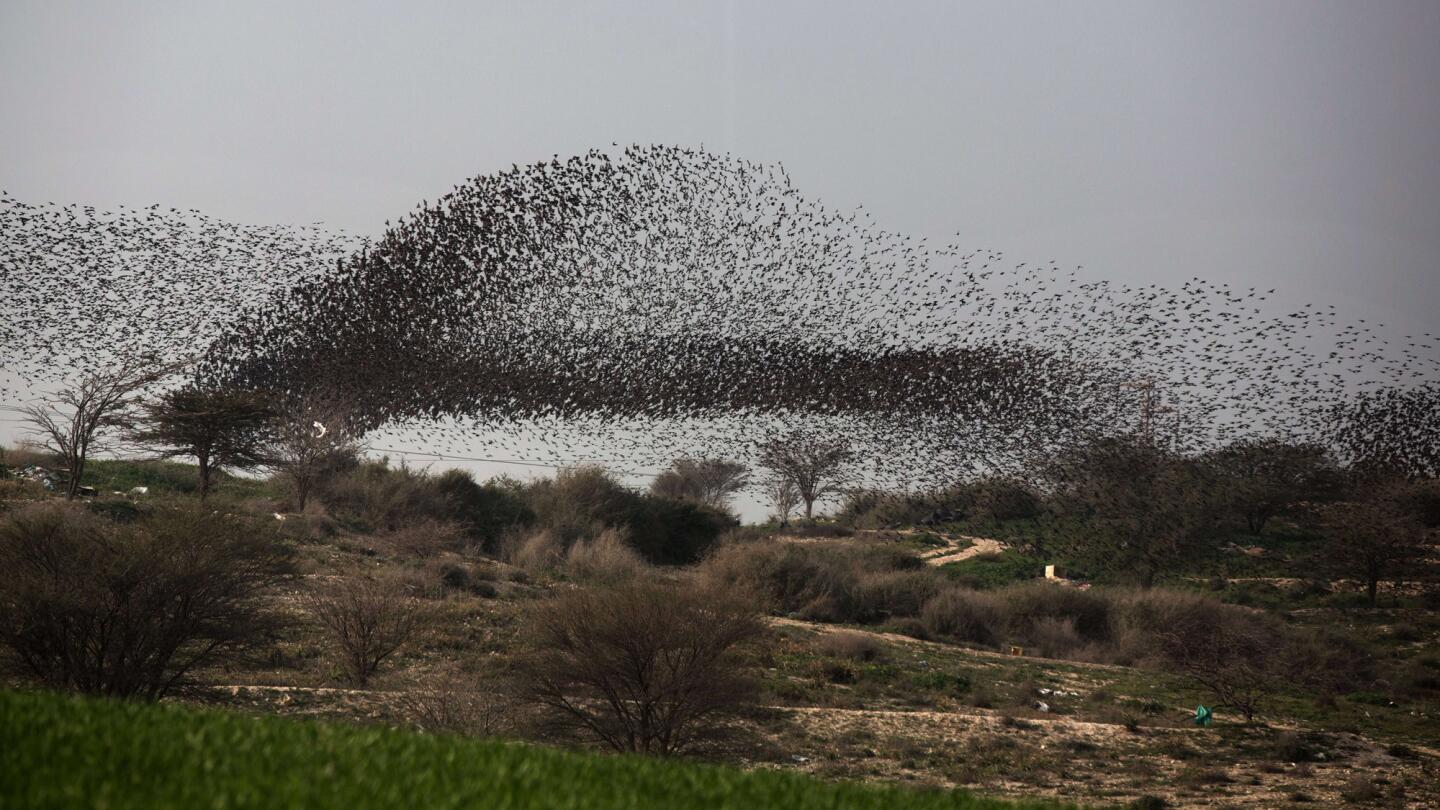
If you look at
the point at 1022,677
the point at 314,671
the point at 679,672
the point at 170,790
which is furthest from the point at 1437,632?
the point at 170,790

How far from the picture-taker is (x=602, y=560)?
→ 1412 inches

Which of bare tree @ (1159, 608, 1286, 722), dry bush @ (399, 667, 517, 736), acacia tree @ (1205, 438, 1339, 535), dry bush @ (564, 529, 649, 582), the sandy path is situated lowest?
dry bush @ (399, 667, 517, 736)

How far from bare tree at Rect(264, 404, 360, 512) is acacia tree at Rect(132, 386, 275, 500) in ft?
1.73

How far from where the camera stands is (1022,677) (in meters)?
26.0

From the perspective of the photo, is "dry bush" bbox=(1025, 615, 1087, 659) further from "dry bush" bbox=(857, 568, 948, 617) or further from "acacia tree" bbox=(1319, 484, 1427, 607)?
"acacia tree" bbox=(1319, 484, 1427, 607)

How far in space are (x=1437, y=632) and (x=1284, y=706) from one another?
1291 centimetres

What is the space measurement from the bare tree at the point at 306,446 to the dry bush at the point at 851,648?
2053 cm

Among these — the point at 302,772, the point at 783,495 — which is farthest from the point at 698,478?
the point at 302,772

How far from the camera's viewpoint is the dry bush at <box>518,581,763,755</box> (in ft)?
55.9

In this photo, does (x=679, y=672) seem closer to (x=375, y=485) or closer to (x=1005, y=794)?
(x=1005, y=794)

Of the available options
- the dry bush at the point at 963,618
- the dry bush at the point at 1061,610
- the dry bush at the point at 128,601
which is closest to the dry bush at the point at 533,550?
the dry bush at the point at 963,618

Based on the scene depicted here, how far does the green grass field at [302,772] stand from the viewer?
15.4 feet

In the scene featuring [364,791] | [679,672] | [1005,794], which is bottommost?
[1005,794]

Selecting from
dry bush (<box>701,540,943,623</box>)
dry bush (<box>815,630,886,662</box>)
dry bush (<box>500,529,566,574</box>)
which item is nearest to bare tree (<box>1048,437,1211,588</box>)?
dry bush (<box>701,540,943,623</box>)
